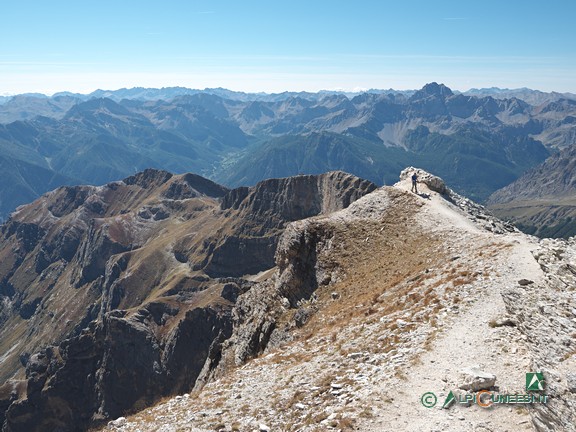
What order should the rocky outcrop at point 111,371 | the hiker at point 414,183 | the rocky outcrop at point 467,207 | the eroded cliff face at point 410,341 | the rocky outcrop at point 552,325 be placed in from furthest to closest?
the rocky outcrop at point 111,371 → the hiker at point 414,183 → the rocky outcrop at point 467,207 → the eroded cliff face at point 410,341 → the rocky outcrop at point 552,325

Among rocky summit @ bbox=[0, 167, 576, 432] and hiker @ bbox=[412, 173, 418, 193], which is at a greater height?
hiker @ bbox=[412, 173, 418, 193]

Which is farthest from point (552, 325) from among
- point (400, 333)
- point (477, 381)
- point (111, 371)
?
point (111, 371)

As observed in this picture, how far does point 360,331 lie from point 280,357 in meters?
6.69

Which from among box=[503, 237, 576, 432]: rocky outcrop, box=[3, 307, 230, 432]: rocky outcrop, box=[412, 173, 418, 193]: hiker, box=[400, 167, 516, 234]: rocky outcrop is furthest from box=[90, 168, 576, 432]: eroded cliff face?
box=[3, 307, 230, 432]: rocky outcrop

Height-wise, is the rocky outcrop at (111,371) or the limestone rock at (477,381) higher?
the limestone rock at (477,381)

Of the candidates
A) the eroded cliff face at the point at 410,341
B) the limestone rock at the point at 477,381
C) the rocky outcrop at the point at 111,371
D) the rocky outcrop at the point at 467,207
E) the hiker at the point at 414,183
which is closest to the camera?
the limestone rock at the point at 477,381

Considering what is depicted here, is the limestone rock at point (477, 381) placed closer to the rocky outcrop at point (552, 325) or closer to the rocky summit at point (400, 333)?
the rocky summit at point (400, 333)

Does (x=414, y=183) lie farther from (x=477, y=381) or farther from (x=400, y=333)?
(x=477, y=381)

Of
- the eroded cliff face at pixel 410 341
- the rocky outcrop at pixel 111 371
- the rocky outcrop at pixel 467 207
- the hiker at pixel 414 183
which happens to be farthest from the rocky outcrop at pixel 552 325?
the rocky outcrop at pixel 111 371

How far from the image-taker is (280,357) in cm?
3316

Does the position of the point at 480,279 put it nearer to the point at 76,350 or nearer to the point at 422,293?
the point at 422,293

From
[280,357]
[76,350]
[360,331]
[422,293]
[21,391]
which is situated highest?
[422,293]

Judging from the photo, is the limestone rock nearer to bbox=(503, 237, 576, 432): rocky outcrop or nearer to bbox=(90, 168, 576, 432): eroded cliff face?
bbox=(90, 168, 576, 432): eroded cliff face

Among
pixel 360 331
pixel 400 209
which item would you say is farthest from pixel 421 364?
pixel 400 209
